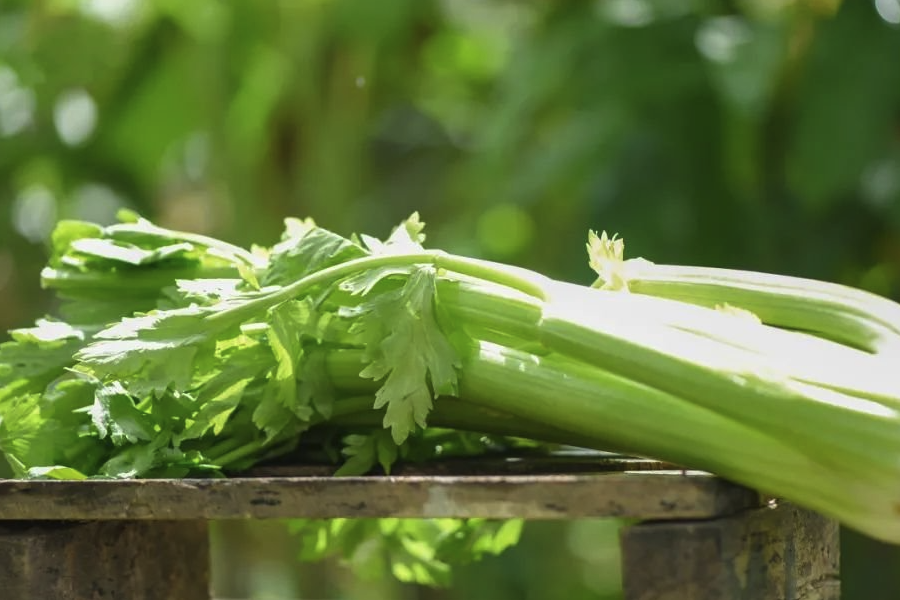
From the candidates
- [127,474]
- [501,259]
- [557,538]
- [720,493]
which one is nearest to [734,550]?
[720,493]

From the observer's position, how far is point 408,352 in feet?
3.72

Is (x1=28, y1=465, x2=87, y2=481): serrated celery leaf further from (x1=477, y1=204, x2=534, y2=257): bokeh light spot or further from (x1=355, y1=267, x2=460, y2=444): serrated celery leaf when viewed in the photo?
(x1=477, y1=204, x2=534, y2=257): bokeh light spot

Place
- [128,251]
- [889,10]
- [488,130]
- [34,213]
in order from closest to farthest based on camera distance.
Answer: [128,251] < [889,10] < [488,130] < [34,213]

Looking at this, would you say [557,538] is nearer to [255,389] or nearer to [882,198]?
[882,198]

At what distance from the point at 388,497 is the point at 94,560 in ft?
1.16

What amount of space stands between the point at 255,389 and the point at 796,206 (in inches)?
71.1

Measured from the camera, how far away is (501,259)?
3176mm

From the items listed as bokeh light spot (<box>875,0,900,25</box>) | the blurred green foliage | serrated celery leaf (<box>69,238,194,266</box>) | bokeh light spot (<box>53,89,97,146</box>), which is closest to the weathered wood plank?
serrated celery leaf (<box>69,238,194,266</box>)

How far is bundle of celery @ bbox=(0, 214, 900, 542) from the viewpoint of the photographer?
3.45 ft

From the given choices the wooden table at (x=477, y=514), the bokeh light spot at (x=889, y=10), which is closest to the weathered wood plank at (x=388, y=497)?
the wooden table at (x=477, y=514)

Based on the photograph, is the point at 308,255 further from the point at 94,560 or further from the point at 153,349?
the point at 94,560

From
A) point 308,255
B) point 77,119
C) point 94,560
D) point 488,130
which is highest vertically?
point 77,119

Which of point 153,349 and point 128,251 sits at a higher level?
point 128,251

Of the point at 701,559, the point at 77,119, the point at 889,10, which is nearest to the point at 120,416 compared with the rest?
the point at 701,559
